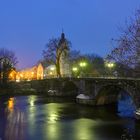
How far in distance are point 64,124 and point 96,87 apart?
21.3 m

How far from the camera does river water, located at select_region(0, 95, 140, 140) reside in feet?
107

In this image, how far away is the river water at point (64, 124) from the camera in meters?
32.7

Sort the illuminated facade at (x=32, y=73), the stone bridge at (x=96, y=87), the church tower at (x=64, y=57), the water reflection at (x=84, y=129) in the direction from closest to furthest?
the water reflection at (x=84, y=129) < the stone bridge at (x=96, y=87) < the church tower at (x=64, y=57) < the illuminated facade at (x=32, y=73)

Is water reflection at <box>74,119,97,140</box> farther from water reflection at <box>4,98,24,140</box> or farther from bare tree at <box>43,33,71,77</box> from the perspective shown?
bare tree at <box>43,33,71,77</box>

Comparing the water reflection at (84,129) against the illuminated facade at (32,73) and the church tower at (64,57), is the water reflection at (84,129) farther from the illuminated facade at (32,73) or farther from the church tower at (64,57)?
the illuminated facade at (32,73)

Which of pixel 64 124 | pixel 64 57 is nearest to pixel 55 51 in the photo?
pixel 64 57

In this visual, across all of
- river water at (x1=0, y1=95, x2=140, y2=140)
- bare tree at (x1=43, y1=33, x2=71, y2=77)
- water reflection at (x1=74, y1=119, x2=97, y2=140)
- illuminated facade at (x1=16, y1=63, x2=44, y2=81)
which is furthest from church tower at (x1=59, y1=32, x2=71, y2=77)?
water reflection at (x1=74, y1=119, x2=97, y2=140)

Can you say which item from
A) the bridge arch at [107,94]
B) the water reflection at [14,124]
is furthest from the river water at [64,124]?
the bridge arch at [107,94]

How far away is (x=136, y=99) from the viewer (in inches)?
1762

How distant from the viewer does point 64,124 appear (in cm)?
3891

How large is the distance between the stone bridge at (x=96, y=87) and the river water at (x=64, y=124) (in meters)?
3.83

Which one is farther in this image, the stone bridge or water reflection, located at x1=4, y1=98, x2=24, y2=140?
the stone bridge

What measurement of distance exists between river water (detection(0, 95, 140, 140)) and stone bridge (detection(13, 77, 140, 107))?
12.6ft

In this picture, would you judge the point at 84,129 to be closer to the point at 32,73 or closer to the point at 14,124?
the point at 14,124
